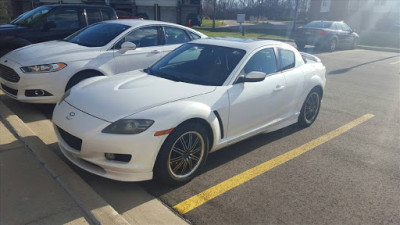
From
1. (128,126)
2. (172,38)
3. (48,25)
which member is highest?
(48,25)

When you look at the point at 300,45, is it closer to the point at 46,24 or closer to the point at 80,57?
the point at 46,24

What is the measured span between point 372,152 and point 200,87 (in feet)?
8.96

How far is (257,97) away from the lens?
14.1 ft

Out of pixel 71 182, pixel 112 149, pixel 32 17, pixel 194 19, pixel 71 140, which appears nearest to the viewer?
pixel 112 149

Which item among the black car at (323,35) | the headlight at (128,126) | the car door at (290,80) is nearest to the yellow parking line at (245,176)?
the car door at (290,80)

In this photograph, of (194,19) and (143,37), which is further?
(194,19)

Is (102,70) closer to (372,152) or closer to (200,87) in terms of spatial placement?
(200,87)

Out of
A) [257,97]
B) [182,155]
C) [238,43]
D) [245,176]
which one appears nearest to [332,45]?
[238,43]

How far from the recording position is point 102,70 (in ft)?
19.1

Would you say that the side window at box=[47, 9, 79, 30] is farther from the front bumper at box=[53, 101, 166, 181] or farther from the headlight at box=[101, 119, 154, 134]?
the headlight at box=[101, 119, 154, 134]

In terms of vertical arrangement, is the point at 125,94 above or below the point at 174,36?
below

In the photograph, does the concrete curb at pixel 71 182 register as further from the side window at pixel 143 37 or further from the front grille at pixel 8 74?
the side window at pixel 143 37

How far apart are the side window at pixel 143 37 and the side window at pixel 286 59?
8.96 ft

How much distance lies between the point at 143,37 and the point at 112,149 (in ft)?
12.4
